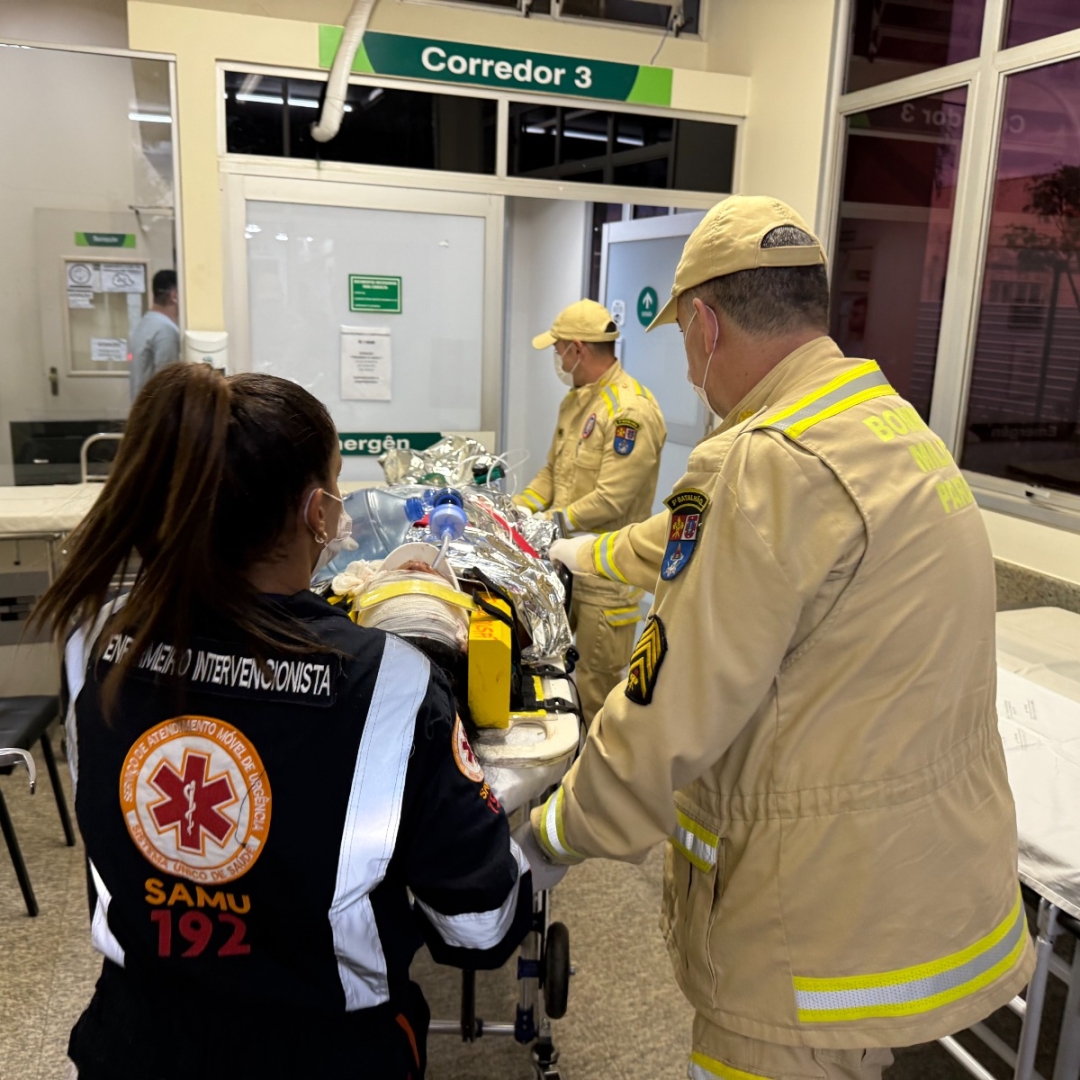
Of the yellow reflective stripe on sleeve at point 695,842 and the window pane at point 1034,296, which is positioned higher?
the window pane at point 1034,296

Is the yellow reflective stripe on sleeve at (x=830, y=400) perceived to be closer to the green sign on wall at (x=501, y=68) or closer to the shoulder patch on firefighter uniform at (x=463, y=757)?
the shoulder patch on firefighter uniform at (x=463, y=757)

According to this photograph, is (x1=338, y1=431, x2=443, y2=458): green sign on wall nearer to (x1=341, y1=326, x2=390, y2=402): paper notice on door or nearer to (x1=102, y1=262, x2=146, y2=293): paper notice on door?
(x1=341, y1=326, x2=390, y2=402): paper notice on door

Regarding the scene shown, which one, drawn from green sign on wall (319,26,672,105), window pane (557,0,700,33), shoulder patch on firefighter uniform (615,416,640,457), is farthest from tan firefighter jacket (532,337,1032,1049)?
window pane (557,0,700,33)

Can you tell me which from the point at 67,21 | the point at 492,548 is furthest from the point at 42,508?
the point at 67,21

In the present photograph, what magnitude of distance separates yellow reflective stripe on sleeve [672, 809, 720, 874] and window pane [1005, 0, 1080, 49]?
282 cm

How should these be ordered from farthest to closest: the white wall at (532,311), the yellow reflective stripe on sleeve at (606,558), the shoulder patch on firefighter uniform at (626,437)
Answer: the white wall at (532,311)
the shoulder patch on firefighter uniform at (626,437)
the yellow reflective stripe on sleeve at (606,558)

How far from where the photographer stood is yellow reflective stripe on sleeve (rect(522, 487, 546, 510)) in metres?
3.65

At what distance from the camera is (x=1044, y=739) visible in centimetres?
188

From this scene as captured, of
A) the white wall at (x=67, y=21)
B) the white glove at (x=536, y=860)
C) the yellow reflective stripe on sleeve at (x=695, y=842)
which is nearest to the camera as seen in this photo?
the yellow reflective stripe on sleeve at (x=695, y=842)

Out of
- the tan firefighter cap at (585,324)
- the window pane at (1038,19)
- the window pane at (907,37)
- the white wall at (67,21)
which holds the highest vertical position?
the white wall at (67,21)

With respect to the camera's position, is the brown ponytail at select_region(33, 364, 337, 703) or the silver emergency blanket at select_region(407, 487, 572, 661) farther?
the silver emergency blanket at select_region(407, 487, 572, 661)

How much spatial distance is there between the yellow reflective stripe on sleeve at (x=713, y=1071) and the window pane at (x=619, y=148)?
365cm

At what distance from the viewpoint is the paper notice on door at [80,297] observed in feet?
12.7

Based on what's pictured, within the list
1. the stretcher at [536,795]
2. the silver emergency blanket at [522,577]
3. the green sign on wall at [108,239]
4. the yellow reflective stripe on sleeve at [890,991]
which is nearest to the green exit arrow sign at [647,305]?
the green sign on wall at [108,239]
